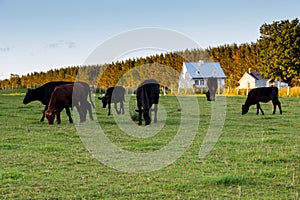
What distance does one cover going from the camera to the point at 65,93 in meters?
16.0

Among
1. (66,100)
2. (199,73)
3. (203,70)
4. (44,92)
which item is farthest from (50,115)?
(203,70)

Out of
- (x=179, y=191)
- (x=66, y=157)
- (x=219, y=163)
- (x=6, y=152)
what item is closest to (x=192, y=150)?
(x=219, y=163)

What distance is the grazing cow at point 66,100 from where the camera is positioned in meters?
15.6

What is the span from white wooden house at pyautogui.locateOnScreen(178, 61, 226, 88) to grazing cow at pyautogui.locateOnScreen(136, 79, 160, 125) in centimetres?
6578

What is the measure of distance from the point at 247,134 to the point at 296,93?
3363cm

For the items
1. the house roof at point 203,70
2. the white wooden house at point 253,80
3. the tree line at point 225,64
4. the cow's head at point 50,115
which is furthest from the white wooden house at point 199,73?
the cow's head at point 50,115

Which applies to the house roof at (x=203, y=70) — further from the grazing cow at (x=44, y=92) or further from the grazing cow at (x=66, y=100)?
the grazing cow at (x=66, y=100)

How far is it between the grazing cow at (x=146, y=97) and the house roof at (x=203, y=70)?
216 feet

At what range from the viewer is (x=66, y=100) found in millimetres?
15969

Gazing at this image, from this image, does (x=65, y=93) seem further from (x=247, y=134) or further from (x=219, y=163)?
(x=219, y=163)

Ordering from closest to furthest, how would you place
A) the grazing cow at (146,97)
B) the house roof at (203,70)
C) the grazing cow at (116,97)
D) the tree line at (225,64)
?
the grazing cow at (146,97) → the grazing cow at (116,97) → the tree line at (225,64) → the house roof at (203,70)

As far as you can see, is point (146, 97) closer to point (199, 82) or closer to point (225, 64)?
point (199, 82)

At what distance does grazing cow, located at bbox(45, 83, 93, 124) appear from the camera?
1564cm

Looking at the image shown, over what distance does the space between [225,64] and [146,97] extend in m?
81.8
